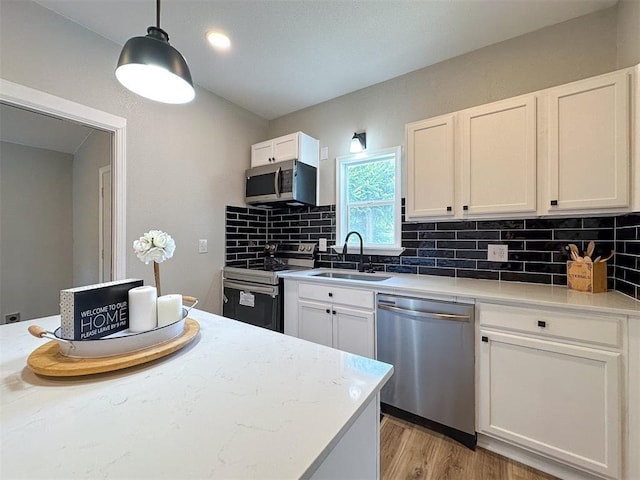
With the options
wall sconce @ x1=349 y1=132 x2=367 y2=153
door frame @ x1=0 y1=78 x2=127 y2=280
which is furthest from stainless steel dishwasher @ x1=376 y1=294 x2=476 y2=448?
door frame @ x1=0 y1=78 x2=127 y2=280

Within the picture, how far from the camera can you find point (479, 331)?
1.56 m

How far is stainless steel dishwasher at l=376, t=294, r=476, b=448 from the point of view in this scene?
1597 millimetres

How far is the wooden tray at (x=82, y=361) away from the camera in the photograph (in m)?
0.67

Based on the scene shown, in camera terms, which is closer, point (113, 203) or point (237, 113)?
point (113, 203)

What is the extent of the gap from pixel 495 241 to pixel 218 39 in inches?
97.8

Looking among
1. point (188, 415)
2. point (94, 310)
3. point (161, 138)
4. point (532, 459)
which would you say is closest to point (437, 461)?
point (532, 459)

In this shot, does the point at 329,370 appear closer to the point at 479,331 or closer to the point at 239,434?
the point at 239,434

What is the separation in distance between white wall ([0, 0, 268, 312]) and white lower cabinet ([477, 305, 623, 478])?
2323 millimetres

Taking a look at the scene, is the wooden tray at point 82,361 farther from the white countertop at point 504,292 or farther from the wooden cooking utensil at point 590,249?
the wooden cooking utensil at point 590,249

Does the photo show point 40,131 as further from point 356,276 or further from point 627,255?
point 627,255

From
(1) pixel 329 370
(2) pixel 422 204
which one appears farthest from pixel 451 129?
(1) pixel 329 370

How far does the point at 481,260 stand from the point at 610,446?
1139 mm

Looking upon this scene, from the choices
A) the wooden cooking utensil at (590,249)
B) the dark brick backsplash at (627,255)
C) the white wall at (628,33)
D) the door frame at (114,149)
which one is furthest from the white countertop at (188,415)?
the white wall at (628,33)

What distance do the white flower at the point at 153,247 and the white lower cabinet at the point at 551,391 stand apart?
1.63 meters
